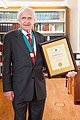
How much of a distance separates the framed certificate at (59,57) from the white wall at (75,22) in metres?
5.21

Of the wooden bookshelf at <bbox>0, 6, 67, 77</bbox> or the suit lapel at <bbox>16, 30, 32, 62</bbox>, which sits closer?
the suit lapel at <bbox>16, 30, 32, 62</bbox>

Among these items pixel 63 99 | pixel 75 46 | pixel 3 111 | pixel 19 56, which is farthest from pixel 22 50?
pixel 75 46

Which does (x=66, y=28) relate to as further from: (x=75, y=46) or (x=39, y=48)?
(x=39, y=48)

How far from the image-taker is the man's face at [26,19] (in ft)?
6.63

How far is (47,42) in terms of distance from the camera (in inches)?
81.9

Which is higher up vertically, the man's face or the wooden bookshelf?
the wooden bookshelf

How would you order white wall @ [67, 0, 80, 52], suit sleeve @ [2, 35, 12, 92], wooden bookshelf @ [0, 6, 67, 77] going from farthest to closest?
wooden bookshelf @ [0, 6, 67, 77] < white wall @ [67, 0, 80, 52] < suit sleeve @ [2, 35, 12, 92]

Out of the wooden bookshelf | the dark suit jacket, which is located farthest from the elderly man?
the wooden bookshelf

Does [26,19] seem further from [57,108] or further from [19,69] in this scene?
[57,108]

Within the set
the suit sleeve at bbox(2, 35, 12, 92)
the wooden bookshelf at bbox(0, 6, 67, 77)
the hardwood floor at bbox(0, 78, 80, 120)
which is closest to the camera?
the suit sleeve at bbox(2, 35, 12, 92)

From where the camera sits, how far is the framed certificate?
2.11 meters

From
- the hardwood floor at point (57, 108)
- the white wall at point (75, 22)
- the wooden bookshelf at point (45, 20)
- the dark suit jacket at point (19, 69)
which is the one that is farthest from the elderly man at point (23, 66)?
the wooden bookshelf at point (45, 20)

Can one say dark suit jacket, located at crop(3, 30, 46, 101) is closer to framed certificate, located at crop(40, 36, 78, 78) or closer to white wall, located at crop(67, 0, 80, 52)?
framed certificate, located at crop(40, 36, 78, 78)

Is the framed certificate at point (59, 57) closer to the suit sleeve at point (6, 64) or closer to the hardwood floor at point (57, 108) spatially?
the suit sleeve at point (6, 64)
